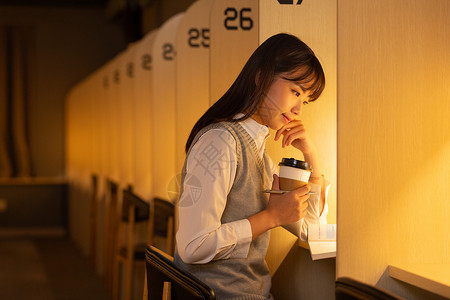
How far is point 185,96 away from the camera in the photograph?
2930 mm

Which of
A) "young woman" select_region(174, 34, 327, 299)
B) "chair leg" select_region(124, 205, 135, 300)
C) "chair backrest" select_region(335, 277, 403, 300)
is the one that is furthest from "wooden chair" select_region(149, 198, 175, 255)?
"chair backrest" select_region(335, 277, 403, 300)

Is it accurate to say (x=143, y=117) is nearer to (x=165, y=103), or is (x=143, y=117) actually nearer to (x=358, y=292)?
(x=165, y=103)

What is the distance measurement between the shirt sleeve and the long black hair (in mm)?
76

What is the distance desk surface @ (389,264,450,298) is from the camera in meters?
1.36

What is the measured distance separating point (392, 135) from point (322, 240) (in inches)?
13.5

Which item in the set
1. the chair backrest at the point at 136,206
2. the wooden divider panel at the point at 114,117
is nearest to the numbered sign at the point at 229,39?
the chair backrest at the point at 136,206

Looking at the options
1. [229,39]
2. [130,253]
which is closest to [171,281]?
[229,39]

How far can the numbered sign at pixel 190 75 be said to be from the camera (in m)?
2.87

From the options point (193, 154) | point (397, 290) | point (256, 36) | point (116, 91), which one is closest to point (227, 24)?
point (256, 36)

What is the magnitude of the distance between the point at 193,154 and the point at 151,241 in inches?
79.6

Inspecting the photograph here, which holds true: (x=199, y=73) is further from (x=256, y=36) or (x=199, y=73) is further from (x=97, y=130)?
(x=97, y=130)

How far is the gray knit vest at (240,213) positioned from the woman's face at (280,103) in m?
0.08

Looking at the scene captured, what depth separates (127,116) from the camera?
14.0 feet

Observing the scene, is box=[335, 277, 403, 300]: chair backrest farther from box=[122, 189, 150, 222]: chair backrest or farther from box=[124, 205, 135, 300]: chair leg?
box=[124, 205, 135, 300]: chair leg
